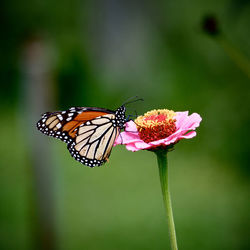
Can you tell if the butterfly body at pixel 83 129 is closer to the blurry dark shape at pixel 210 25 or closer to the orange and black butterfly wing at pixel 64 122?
the orange and black butterfly wing at pixel 64 122

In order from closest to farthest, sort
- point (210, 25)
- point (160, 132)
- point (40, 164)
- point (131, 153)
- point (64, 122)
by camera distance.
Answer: point (210, 25), point (160, 132), point (64, 122), point (40, 164), point (131, 153)

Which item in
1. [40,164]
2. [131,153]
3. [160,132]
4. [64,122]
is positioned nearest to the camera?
[160,132]

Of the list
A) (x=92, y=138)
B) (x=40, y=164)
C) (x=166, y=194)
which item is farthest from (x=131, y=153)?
(x=166, y=194)

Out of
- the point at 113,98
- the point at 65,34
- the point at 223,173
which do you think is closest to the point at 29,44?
the point at 223,173

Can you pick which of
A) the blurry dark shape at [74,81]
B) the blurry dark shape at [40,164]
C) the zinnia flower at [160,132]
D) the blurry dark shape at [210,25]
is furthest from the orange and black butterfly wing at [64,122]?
the blurry dark shape at [74,81]

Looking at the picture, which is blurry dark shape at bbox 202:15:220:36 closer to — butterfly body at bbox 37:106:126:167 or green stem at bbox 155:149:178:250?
green stem at bbox 155:149:178:250

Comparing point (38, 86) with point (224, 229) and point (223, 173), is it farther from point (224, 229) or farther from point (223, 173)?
point (223, 173)

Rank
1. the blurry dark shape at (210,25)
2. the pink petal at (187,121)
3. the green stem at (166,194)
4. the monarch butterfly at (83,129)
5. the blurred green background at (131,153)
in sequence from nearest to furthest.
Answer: the green stem at (166,194), the blurry dark shape at (210,25), the pink petal at (187,121), the monarch butterfly at (83,129), the blurred green background at (131,153)

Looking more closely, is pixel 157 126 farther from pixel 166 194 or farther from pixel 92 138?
pixel 92 138
